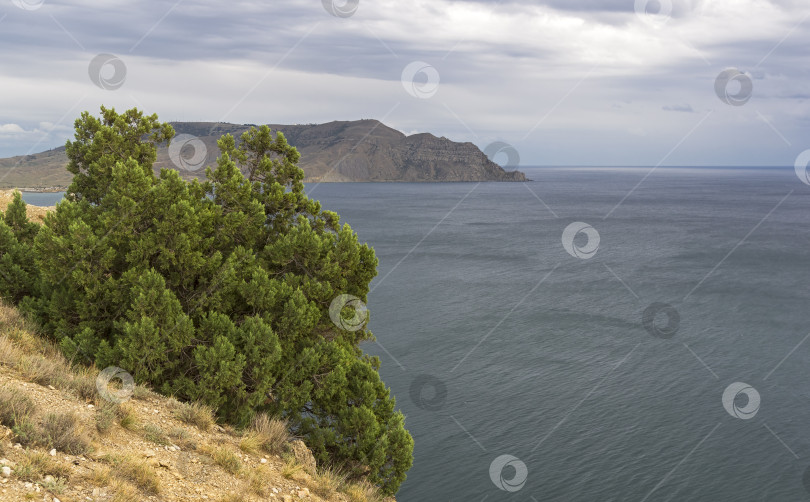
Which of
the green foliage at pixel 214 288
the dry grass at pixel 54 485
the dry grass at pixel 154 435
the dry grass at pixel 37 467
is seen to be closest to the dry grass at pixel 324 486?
the dry grass at pixel 154 435

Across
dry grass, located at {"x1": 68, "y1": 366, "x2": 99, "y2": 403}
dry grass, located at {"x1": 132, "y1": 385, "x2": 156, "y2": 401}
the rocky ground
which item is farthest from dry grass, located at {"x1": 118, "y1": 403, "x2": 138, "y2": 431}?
dry grass, located at {"x1": 132, "y1": 385, "x2": 156, "y2": 401}

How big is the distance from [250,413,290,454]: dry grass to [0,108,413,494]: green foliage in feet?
3.07

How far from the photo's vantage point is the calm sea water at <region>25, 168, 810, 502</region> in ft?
91.1

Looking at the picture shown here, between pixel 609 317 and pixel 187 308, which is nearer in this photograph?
pixel 187 308

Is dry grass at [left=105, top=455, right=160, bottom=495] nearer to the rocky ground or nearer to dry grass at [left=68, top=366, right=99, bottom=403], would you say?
the rocky ground

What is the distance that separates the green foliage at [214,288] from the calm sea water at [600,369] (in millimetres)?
8647

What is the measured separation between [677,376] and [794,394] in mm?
6634

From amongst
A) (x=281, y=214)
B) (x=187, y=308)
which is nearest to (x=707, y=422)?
(x=281, y=214)

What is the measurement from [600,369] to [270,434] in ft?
99.6

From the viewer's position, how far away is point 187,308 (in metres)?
19.1

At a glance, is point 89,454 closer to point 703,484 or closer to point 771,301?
point 703,484

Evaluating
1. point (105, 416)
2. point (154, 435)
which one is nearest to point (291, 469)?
point (154, 435)

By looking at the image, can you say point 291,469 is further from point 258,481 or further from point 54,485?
point 54,485

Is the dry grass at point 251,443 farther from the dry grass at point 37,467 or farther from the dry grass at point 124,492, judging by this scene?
the dry grass at point 37,467
